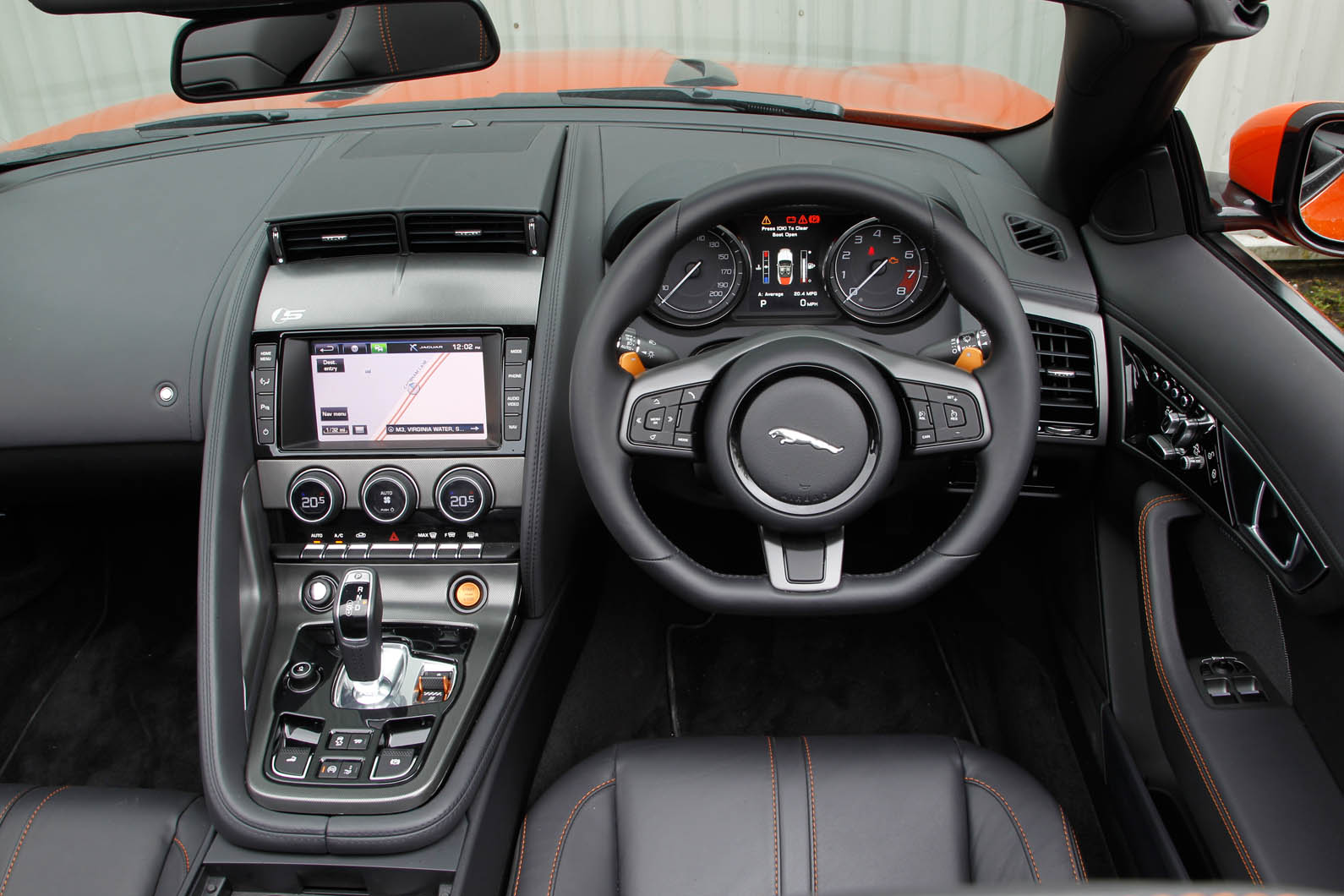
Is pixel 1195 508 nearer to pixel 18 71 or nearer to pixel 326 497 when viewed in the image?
pixel 326 497

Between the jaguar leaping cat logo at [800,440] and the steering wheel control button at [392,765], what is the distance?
2.43 feet

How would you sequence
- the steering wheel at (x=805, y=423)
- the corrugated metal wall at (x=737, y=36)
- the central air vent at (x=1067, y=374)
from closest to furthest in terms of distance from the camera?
1. the steering wheel at (x=805, y=423)
2. the central air vent at (x=1067, y=374)
3. the corrugated metal wall at (x=737, y=36)

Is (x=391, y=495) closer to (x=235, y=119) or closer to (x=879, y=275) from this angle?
(x=879, y=275)

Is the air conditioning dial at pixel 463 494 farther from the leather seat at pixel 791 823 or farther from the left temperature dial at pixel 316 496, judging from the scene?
the leather seat at pixel 791 823

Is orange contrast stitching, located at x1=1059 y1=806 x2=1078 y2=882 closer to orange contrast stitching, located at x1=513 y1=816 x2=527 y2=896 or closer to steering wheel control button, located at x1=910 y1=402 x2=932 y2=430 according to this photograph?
steering wheel control button, located at x1=910 y1=402 x2=932 y2=430

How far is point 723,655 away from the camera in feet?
7.86

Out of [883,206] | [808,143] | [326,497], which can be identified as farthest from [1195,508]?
[326,497]

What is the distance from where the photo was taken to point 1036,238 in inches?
68.7

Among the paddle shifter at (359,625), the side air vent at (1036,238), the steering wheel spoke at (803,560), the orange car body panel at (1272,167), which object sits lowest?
the paddle shifter at (359,625)

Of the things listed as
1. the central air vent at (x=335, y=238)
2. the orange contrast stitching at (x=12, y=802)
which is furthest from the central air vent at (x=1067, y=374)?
the orange contrast stitching at (x=12, y=802)

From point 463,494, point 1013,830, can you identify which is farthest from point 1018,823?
point 463,494

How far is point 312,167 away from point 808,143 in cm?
99

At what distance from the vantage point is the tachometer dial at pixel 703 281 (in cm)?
153

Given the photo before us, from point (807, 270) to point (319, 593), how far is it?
1.02 metres
